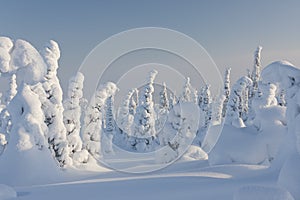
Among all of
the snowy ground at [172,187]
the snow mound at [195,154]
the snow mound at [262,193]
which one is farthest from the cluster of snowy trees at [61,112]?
the snow mound at [262,193]

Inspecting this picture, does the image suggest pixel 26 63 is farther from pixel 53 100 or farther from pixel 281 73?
pixel 281 73

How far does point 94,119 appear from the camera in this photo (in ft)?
85.1

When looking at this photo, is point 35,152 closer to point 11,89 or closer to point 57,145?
point 57,145

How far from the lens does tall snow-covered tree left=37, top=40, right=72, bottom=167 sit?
56.5 feet

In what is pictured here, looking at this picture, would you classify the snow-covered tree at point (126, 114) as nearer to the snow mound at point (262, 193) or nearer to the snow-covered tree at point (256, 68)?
the snow-covered tree at point (256, 68)

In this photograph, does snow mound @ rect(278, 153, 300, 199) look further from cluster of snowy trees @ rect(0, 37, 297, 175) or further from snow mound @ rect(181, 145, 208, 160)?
snow mound @ rect(181, 145, 208, 160)

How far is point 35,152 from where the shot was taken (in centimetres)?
1545

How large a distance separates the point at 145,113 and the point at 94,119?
9692 millimetres

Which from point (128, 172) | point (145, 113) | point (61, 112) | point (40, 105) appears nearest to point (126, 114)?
point (145, 113)

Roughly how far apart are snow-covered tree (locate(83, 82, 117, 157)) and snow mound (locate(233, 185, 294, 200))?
70.8 feet

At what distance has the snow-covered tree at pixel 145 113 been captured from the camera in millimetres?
32844

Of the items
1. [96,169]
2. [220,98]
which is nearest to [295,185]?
[96,169]

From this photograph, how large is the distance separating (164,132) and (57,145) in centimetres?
1003

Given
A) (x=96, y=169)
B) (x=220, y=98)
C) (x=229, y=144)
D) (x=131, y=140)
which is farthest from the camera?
(x=220, y=98)
